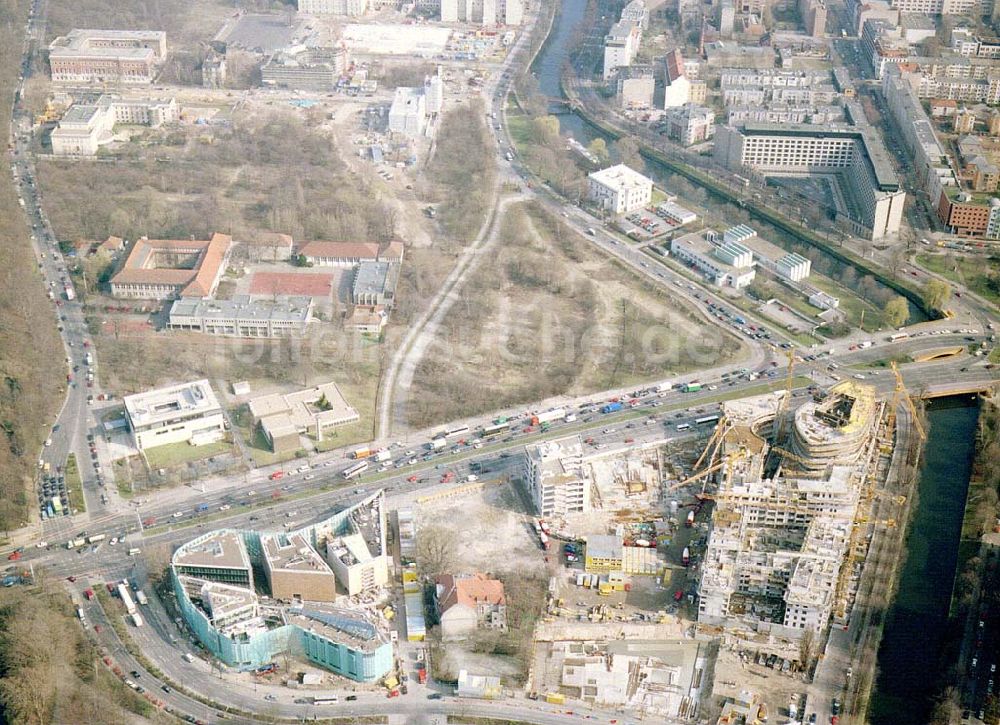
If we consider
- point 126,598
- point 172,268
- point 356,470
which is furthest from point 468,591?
point 172,268

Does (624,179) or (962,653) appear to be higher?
(624,179)

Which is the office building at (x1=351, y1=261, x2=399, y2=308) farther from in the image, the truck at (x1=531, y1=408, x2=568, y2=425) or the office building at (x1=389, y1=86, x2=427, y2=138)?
the office building at (x1=389, y1=86, x2=427, y2=138)

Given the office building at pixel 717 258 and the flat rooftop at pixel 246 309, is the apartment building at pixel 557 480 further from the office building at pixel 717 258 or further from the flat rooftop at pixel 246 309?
the office building at pixel 717 258

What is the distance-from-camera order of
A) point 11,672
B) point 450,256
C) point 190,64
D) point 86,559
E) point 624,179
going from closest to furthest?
point 11,672 < point 86,559 < point 450,256 < point 624,179 < point 190,64

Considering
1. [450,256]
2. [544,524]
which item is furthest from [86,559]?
[450,256]

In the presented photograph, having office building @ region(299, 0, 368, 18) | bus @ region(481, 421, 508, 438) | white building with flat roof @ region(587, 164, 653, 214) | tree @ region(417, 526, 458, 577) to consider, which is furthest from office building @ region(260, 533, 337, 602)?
office building @ region(299, 0, 368, 18)

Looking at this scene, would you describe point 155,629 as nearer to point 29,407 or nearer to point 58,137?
point 29,407
